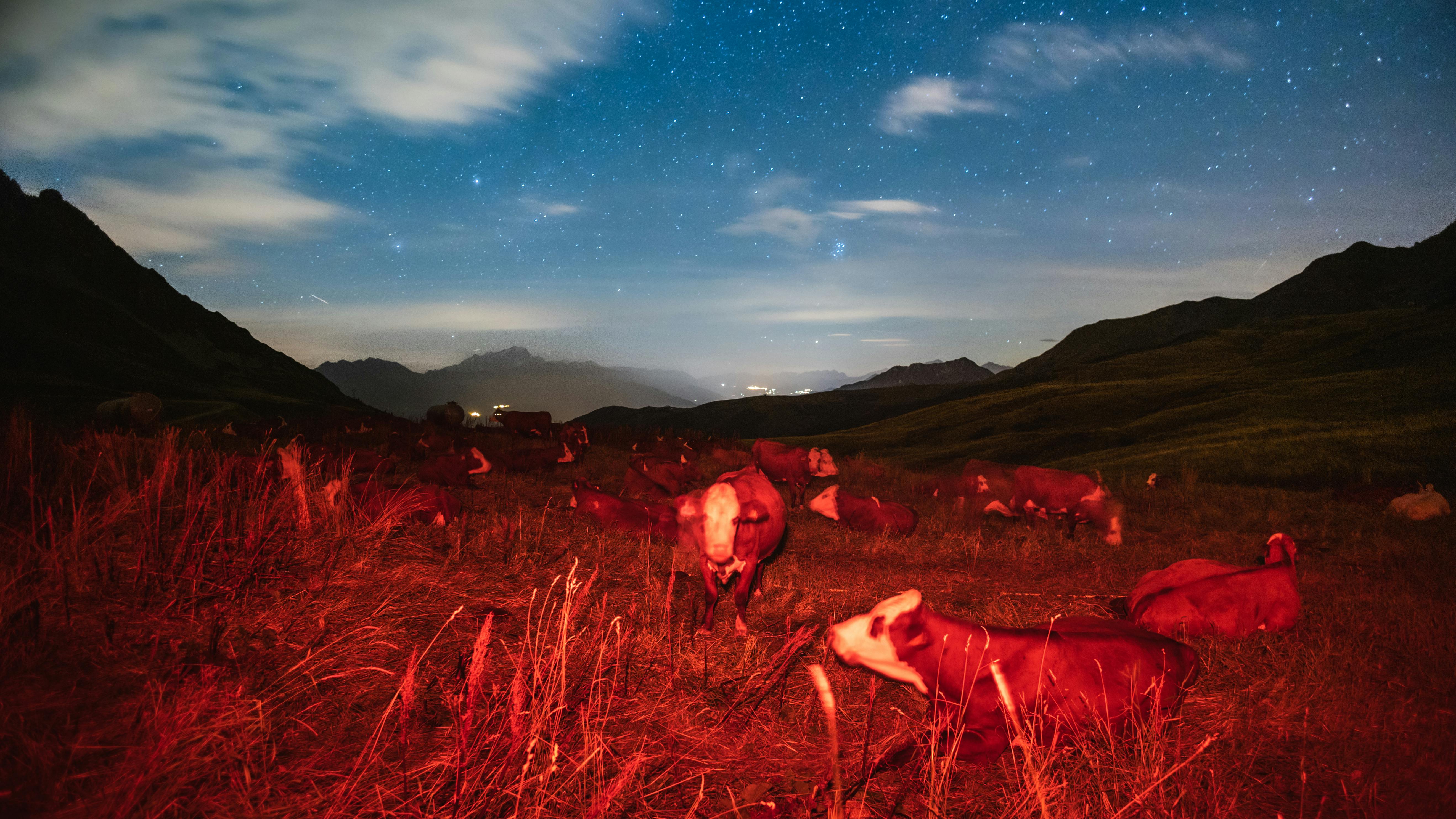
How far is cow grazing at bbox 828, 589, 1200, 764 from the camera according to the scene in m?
3.66

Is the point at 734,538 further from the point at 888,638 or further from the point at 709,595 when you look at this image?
the point at 888,638

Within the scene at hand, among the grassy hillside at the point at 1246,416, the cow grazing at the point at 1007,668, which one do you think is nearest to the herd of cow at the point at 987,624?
the cow grazing at the point at 1007,668

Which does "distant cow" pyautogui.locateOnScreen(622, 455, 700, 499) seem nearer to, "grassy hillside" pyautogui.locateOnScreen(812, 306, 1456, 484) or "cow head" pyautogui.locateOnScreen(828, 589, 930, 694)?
"cow head" pyautogui.locateOnScreen(828, 589, 930, 694)

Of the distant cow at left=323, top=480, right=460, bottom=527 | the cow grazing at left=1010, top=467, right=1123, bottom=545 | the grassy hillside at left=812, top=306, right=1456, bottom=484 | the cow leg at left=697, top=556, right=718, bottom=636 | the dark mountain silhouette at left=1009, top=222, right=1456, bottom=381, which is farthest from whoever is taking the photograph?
the dark mountain silhouette at left=1009, top=222, right=1456, bottom=381

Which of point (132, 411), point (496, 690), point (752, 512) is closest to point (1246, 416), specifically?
point (752, 512)

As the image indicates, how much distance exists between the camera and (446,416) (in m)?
25.6

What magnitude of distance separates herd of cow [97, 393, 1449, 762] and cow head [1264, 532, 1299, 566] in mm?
18

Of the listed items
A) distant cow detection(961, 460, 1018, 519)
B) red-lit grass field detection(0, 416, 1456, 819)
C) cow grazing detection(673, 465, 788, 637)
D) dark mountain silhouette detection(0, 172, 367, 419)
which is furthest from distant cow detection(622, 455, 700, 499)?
dark mountain silhouette detection(0, 172, 367, 419)

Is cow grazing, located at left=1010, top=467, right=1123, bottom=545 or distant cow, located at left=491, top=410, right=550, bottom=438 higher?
distant cow, located at left=491, top=410, right=550, bottom=438

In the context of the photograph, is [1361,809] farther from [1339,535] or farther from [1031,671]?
[1339,535]

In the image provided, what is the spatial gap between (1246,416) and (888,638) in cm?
2851

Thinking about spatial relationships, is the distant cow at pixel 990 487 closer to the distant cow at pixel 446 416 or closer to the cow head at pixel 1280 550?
the cow head at pixel 1280 550

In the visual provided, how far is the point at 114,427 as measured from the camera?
9.88 metres

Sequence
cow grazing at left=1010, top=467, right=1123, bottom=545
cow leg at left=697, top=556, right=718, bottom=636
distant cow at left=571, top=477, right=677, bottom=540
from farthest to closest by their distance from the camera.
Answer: cow grazing at left=1010, top=467, right=1123, bottom=545, distant cow at left=571, top=477, right=677, bottom=540, cow leg at left=697, top=556, right=718, bottom=636
